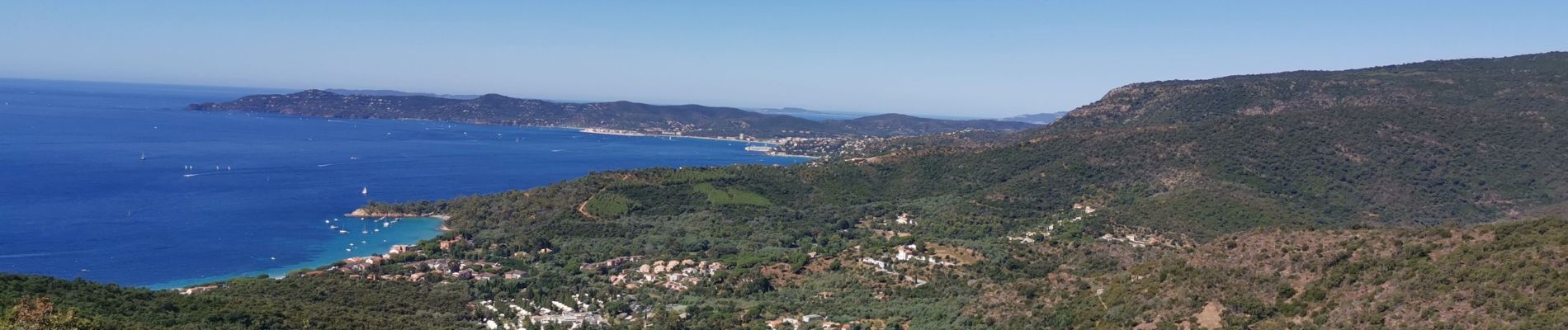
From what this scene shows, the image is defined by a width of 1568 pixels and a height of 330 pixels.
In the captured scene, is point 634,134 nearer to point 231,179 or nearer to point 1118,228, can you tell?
point 231,179

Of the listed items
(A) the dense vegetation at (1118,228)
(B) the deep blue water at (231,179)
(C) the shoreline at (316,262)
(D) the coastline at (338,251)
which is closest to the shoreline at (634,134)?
(B) the deep blue water at (231,179)

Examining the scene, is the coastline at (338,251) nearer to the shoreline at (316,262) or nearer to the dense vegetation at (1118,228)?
the shoreline at (316,262)

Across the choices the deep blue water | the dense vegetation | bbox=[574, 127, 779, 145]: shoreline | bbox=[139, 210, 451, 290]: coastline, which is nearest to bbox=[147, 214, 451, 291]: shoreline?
bbox=[139, 210, 451, 290]: coastline

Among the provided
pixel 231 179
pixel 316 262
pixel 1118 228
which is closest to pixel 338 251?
pixel 316 262

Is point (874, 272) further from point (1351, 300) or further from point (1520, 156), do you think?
point (1520, 156)

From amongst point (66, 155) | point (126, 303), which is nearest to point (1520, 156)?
point (126, 303)

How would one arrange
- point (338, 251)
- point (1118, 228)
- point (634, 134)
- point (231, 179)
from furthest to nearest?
point (634, 134)
point (231, 179)
point (338, 251)
point (1118, 228)
